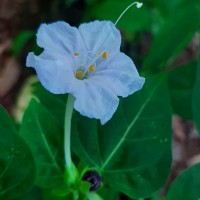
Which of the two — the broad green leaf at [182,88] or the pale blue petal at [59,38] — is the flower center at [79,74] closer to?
the pale blue petal at [59,38]

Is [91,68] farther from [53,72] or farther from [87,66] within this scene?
[53,72]

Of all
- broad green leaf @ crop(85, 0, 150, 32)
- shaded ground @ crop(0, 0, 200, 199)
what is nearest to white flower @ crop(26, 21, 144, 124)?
broad green leaf @ crop(85, 0, 150, 32)

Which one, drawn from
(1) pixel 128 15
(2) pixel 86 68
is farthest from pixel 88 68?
(1) pixel 128 15

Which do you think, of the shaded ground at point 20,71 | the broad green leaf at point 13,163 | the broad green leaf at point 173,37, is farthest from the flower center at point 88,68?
the shaded ground at point 20,71

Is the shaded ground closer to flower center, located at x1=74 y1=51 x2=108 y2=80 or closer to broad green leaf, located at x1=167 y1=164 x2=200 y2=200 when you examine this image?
broad green leaf, located at x1=167 y1=164 x2=200 y2=200

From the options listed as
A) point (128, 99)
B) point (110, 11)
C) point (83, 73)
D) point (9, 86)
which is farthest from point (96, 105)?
point (9, 86)
